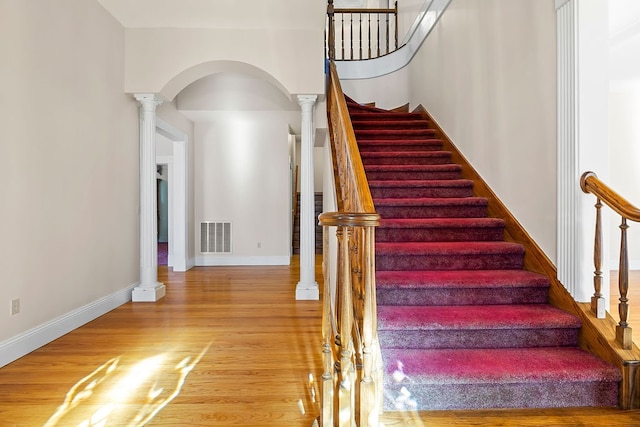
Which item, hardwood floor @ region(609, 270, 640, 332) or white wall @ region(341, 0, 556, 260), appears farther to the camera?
hardwood floor @ region(609, 270, 640, 332)

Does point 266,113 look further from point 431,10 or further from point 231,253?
point 431,10

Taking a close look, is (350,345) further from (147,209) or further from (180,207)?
(180,207)

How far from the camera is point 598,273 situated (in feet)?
6.57

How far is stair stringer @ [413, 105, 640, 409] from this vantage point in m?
1.81

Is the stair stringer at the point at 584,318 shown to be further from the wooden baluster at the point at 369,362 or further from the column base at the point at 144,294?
the column base at the point at 144,294

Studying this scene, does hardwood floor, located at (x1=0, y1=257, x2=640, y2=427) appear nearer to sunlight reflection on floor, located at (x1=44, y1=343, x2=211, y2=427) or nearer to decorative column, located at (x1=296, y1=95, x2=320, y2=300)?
sunlight reflection on floor, located at (x1=44, y1=343, x2=211, y2=427)

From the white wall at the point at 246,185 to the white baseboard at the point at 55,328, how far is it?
268cm

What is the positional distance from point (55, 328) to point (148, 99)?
2.51m

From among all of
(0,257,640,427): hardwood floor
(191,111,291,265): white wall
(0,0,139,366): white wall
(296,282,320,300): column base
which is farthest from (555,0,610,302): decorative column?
(191,111,291,265): white wall

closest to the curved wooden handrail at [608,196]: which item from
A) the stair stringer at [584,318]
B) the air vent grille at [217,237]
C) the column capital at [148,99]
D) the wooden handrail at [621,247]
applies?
the wooden handrail at [621,247]

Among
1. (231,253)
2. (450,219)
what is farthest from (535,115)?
(231,253)

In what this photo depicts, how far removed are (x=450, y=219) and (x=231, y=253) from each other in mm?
4377

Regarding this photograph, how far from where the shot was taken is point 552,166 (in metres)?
2.36

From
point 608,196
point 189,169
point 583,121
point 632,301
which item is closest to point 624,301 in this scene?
point 608,196
